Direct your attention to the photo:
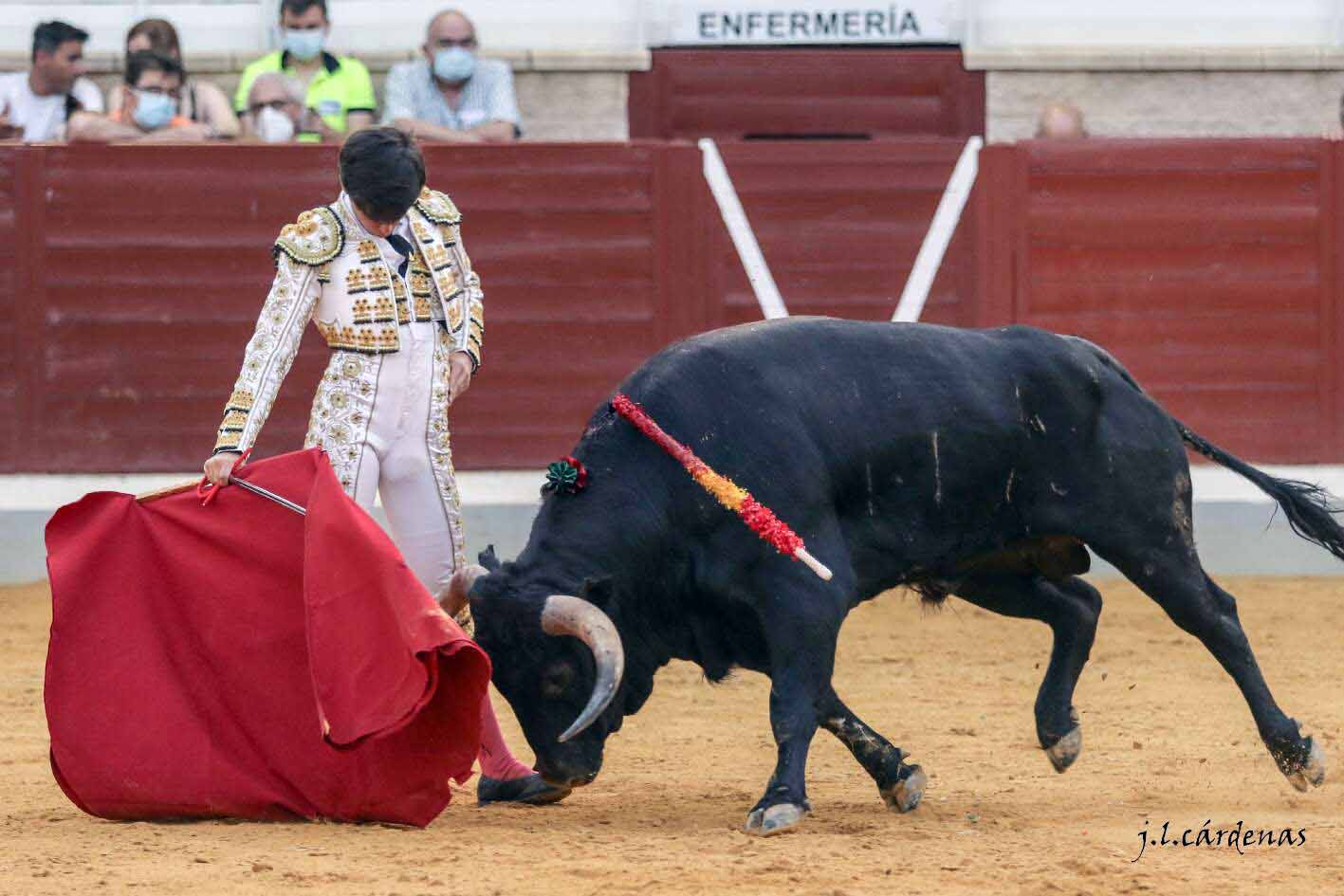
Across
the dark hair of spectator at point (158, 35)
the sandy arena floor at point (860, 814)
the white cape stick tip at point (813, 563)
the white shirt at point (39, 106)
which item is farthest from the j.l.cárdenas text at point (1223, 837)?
the white shirt at point (39, 106)

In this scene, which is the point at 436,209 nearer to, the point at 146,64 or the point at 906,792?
the point at 906,792

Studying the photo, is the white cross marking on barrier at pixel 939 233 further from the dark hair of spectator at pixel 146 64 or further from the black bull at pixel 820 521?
the black bull at pixel 820 521

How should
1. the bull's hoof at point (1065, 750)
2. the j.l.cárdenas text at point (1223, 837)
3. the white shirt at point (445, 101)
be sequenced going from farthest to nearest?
the white shirt at point (445, 101) < the bull's hoof at point (1065, 750) < the j.l.cárdenas text at point (1223, 837)

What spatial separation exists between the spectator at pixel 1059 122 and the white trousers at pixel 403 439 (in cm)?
458

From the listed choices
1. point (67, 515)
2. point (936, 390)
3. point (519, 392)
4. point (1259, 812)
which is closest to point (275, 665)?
point (67, 515)

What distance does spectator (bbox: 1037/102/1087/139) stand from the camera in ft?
27.6

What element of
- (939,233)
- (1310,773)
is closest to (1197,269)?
(939,233)

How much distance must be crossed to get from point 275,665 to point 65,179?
167 inches

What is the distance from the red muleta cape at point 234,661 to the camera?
3945 millimetres

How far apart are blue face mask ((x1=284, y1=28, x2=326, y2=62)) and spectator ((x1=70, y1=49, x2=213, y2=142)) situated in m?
0.49

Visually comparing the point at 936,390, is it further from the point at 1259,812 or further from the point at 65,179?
the point at 65,179

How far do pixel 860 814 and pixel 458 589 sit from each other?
85 centimetres

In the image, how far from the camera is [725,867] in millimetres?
3586

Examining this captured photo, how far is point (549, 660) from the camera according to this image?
13.2 ft
